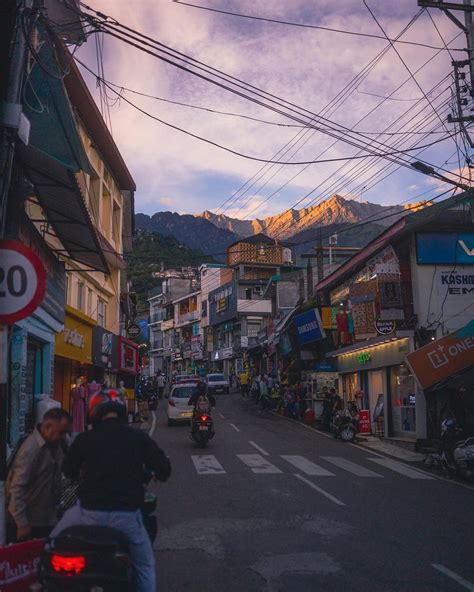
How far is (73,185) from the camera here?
10.7 m

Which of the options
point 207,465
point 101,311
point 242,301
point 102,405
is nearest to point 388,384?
point 207,465

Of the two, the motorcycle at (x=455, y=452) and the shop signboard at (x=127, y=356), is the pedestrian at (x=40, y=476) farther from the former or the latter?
the shop signboard at (x=127, y=356)

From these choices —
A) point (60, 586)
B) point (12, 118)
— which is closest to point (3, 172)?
point (12, 118)

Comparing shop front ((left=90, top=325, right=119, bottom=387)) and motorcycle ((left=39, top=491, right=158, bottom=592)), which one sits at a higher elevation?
shop front ((left=90, top=325, right=119, bottom=387))

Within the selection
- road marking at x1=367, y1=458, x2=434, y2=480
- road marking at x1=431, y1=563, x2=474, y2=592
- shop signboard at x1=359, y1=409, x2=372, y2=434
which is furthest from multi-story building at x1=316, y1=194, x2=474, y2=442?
road marking at x1=431, y1=563, x2=474, y2=592

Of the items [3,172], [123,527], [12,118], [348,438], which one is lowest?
[348,438]

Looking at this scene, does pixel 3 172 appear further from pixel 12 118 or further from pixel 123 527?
pixel 123 527

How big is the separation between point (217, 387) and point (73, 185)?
141 ft

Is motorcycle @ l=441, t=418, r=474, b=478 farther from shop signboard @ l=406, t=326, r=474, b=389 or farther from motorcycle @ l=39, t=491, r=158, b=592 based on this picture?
motorcycle @ l=39, t=491, r=158, b=592

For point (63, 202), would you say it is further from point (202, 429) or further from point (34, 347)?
point (202, 429)

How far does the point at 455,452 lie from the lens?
45.5 ft

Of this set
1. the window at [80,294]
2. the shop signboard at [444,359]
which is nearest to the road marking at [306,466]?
the shop signboard at [444,359]

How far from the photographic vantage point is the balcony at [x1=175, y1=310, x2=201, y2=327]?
79306 mm

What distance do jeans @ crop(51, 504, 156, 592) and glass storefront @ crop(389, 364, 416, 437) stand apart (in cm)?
1857
